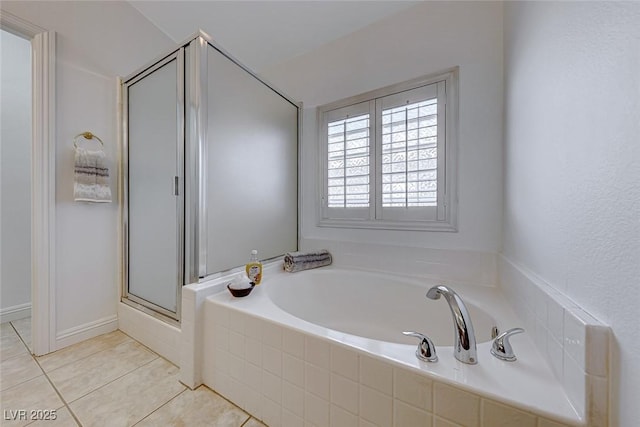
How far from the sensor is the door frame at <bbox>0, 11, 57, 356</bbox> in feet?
4.56

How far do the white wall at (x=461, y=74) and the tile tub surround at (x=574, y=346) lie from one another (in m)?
0.68

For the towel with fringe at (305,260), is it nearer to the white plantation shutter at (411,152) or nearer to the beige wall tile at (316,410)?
the white plantation shutter at (411,152)

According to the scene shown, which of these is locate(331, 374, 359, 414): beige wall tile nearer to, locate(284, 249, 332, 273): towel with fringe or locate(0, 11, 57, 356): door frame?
locate(284, 249, 332, 273): towel with fringe

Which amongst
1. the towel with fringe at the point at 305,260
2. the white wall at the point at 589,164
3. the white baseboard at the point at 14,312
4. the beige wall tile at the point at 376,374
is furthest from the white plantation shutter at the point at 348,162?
the white baseboard at the point at 14,312

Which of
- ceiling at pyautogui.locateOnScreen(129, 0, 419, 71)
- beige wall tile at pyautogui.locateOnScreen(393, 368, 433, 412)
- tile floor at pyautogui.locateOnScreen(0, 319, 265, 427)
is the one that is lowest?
tile floor at pyautogui.locateOnScreen(0, 319, 265, 427)

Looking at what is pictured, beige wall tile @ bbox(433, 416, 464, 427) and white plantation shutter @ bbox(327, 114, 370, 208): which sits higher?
white plantation shutter @ bbox(327, 114, 370, 208)

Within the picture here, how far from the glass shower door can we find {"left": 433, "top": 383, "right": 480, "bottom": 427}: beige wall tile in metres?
1.35

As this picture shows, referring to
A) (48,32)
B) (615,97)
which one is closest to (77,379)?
(48,32)

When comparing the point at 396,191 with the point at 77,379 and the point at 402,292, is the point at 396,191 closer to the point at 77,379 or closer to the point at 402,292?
the point at 402,292

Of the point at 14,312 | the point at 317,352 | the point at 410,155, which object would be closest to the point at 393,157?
the point at 410,155

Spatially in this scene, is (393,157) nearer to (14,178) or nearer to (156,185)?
(156,185)

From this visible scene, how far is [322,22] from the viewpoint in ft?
6.19

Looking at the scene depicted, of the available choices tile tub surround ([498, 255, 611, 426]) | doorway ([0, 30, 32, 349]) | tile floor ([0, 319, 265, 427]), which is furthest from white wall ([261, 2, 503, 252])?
doorway ([0, 30, 32, 349])

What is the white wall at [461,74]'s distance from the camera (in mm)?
1437
